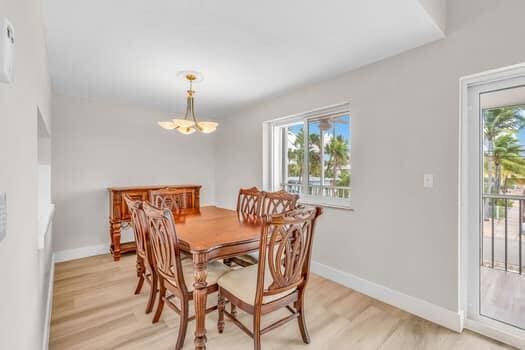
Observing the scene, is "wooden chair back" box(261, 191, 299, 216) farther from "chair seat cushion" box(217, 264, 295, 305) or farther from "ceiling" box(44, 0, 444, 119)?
"ceiling" box(44, 0, 444, 119)

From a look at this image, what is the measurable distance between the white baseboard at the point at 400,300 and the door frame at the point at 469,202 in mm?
104

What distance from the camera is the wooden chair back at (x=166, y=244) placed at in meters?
1.57

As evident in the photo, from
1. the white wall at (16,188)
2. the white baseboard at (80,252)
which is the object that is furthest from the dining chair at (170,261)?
the white baseboard at (80,252)

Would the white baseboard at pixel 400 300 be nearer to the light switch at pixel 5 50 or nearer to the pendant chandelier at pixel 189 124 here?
the pendant chandelier at pixel 189 124

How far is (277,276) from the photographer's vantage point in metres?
1.57

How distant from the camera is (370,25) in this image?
70.3 inches

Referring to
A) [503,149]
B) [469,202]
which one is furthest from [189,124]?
[503,149]

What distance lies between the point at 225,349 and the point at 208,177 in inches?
126

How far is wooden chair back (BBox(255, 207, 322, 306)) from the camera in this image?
1471 mm

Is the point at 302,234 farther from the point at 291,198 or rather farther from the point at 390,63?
the point at 390,63

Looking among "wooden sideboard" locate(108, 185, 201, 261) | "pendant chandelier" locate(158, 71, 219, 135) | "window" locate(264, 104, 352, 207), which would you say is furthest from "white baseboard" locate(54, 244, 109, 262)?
"window" locate(264, 104, 352, 207)

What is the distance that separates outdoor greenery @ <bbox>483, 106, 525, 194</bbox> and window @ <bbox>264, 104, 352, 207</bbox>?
1089 millimetres

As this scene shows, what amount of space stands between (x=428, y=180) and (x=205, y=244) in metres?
1.79

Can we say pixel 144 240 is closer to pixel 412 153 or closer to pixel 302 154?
pixel 302 154
